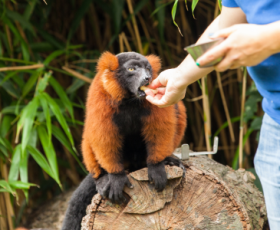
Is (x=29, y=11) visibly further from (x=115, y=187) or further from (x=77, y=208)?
(x=115, y=187)

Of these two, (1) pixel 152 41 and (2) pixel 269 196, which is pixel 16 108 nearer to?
(1) pixel 152 41

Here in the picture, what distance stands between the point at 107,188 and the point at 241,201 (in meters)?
0.74

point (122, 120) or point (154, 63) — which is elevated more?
point (154, 63)

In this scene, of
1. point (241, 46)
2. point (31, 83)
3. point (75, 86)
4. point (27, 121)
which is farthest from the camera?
point (75, 86)

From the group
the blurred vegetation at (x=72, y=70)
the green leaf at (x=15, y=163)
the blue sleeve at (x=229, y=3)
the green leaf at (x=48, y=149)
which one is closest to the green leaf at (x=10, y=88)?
the blurred vegetation at (x=72, y=70)

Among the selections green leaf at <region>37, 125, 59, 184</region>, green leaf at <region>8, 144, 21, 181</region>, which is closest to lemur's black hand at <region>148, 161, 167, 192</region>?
green leaf at <region>37, 125, 59, 184</region>

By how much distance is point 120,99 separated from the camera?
1869mm

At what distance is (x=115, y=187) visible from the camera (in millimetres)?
1836

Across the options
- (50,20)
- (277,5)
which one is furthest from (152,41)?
(277,5)

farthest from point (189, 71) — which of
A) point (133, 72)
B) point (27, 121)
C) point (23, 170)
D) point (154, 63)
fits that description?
point (23, 170)

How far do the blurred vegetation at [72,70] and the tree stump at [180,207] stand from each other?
0.81 meters

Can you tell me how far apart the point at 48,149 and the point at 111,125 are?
2.97 ft

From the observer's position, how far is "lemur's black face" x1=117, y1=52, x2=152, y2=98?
5.92ft

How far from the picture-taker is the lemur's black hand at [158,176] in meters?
1.81
